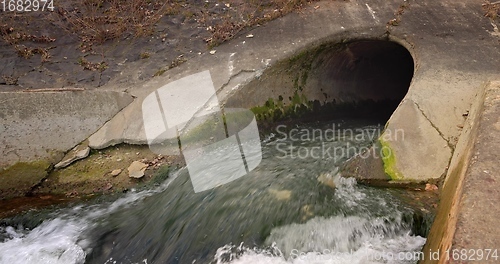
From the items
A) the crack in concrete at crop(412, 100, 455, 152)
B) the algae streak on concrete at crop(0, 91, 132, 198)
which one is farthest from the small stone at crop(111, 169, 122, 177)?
the crack in concrete at crop(412, 100, 455, 152)

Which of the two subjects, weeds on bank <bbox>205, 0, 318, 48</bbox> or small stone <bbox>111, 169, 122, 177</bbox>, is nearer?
small stone <bbox>111, 169, 122, 177</bbox>

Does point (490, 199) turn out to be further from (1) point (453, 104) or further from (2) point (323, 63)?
(2) point (323, 63)

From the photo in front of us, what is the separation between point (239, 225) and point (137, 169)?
198cm

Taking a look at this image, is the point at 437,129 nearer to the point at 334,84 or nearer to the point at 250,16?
the point at 334,84

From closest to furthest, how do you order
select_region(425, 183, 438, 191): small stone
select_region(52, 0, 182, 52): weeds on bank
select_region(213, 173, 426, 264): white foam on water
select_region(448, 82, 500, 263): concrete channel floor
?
1. select_region(448, 82, 500, 263): concrete channel floor
2. select_region(213, 173, 426, 264): white foam on water
3. select_region(425, 183, 438, 191): small stone
4. select_region(52, 0, 182, 52): weeds on bank

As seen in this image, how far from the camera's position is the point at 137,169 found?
5559 mm

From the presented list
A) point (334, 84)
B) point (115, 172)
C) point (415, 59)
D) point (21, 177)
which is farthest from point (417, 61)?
point (21, 177)

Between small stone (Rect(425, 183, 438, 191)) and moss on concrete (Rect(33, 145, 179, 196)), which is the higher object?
moss on concrete (Rect(33, 145, 179, 196))

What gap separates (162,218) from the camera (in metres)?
4.65

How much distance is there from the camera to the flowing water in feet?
12.6

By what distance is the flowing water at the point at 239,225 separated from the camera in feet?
12.6

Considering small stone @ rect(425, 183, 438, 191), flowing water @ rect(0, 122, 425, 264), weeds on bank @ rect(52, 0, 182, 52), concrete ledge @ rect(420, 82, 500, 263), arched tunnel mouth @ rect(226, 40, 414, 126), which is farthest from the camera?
weeds on bank @ rect(52, 0, 182, 52)

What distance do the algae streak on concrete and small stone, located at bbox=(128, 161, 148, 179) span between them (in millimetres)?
1041

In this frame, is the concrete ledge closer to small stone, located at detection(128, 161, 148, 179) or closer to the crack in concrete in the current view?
the crack in concrete
